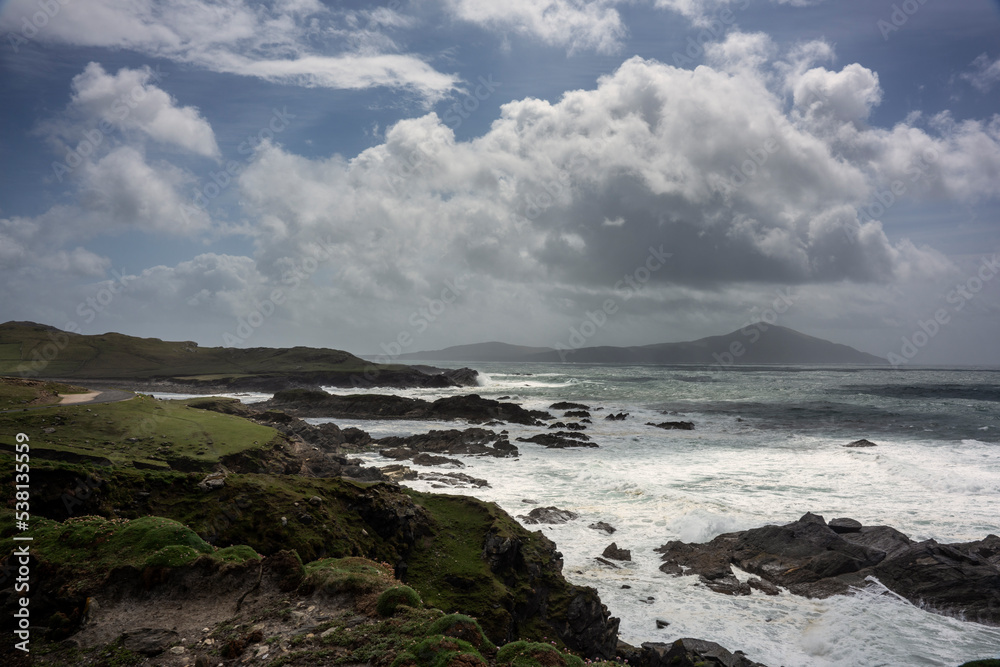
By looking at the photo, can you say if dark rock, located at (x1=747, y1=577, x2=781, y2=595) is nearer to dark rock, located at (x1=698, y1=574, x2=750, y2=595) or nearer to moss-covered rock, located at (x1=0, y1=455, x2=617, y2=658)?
dark rock, located at (x1=698, y1=574, x2=750, y2=595)

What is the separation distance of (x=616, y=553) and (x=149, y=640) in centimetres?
1408

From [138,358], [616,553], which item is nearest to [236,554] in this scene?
[616,553]

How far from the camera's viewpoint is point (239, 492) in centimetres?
1160

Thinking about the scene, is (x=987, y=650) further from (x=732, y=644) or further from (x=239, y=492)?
(x=239, y=492)

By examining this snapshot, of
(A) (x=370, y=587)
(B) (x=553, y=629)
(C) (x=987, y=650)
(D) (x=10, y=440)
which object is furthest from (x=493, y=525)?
(D) (x=10, y=440)

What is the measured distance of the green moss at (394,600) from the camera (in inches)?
317

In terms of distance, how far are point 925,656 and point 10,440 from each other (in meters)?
25.3

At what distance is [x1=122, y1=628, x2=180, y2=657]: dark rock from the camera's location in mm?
7016

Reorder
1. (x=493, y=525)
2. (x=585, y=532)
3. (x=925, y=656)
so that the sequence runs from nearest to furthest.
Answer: (x=925, y=656) < (x=493, y=525) < (x=585, y=532)

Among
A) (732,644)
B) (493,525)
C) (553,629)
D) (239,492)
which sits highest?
(239,492)

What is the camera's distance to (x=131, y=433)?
18.7 meters

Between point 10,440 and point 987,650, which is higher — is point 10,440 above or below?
above

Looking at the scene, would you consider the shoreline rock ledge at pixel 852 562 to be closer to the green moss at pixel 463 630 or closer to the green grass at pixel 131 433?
the green moss at pixel 463 630

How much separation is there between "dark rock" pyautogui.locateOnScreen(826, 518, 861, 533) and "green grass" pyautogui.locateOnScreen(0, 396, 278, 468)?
22.5 metres
